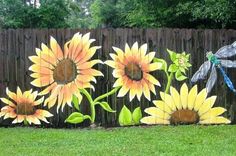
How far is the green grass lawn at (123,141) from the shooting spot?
7.20 meters

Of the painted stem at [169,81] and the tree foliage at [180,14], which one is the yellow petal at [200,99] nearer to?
the painted stem at [169,81]

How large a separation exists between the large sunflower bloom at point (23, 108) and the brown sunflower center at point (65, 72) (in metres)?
0.50

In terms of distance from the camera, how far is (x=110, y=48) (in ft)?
30.2

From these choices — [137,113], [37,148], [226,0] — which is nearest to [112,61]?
→ [137,113]

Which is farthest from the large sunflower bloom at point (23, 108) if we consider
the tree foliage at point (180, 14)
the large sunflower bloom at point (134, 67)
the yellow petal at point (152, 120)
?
the tree foliage at point (180, 14)

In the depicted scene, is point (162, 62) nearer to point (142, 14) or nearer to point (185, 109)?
point (185, 109)

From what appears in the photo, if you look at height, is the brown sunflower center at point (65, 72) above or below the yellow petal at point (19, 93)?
above

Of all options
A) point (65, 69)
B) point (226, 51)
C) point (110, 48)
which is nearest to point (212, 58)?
point (226, 51)

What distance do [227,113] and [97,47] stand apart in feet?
9.15

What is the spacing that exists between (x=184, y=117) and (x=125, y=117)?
3.70 ft

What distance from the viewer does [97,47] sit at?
30.1 ft

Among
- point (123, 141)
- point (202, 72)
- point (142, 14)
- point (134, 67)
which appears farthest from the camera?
point (142, 14)

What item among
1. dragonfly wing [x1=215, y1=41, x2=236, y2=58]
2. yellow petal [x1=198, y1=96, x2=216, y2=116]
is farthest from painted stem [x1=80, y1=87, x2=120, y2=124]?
dragonfly wing [x1=215, y1=41, x2=236, y2=58]

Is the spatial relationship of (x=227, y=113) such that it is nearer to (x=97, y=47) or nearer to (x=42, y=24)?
(x=97, y=47)
